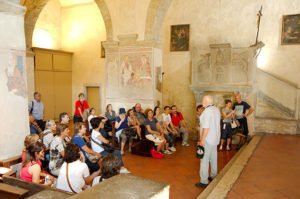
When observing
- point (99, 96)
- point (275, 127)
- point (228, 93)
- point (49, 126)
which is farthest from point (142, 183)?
point (99, 96)

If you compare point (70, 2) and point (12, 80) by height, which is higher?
point (70, 2)

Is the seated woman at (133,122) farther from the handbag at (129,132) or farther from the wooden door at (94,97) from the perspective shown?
the wooden door at (94,97)

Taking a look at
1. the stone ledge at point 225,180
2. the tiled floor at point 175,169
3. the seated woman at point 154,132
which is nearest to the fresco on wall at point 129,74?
the seated woman at point 154,132

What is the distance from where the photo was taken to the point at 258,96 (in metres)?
9.71

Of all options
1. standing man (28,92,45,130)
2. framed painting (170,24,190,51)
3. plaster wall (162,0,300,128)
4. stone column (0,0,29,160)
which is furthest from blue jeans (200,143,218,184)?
framed painting (170,24,190,51)

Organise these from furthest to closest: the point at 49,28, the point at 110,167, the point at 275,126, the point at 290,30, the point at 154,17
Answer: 1. the point at 49,28
2. the point at 290,30
3. the point at 275,126
4. the point at 154,17
5. the point at 110,167

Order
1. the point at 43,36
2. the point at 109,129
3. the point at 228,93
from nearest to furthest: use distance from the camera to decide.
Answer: the point at 109,129 < the point at 228,93 < the point at 43,36

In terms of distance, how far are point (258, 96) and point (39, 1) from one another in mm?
8969

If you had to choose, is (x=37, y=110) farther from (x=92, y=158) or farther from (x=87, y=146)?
(x=92, y=158)

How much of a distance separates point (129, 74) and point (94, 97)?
6846mm

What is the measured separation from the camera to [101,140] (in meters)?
4.67

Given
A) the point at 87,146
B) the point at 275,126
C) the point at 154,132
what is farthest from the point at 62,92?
the point at 275,126

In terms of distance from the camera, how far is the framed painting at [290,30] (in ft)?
31.2

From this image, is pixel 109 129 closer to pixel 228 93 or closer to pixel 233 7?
pixel 228 93
